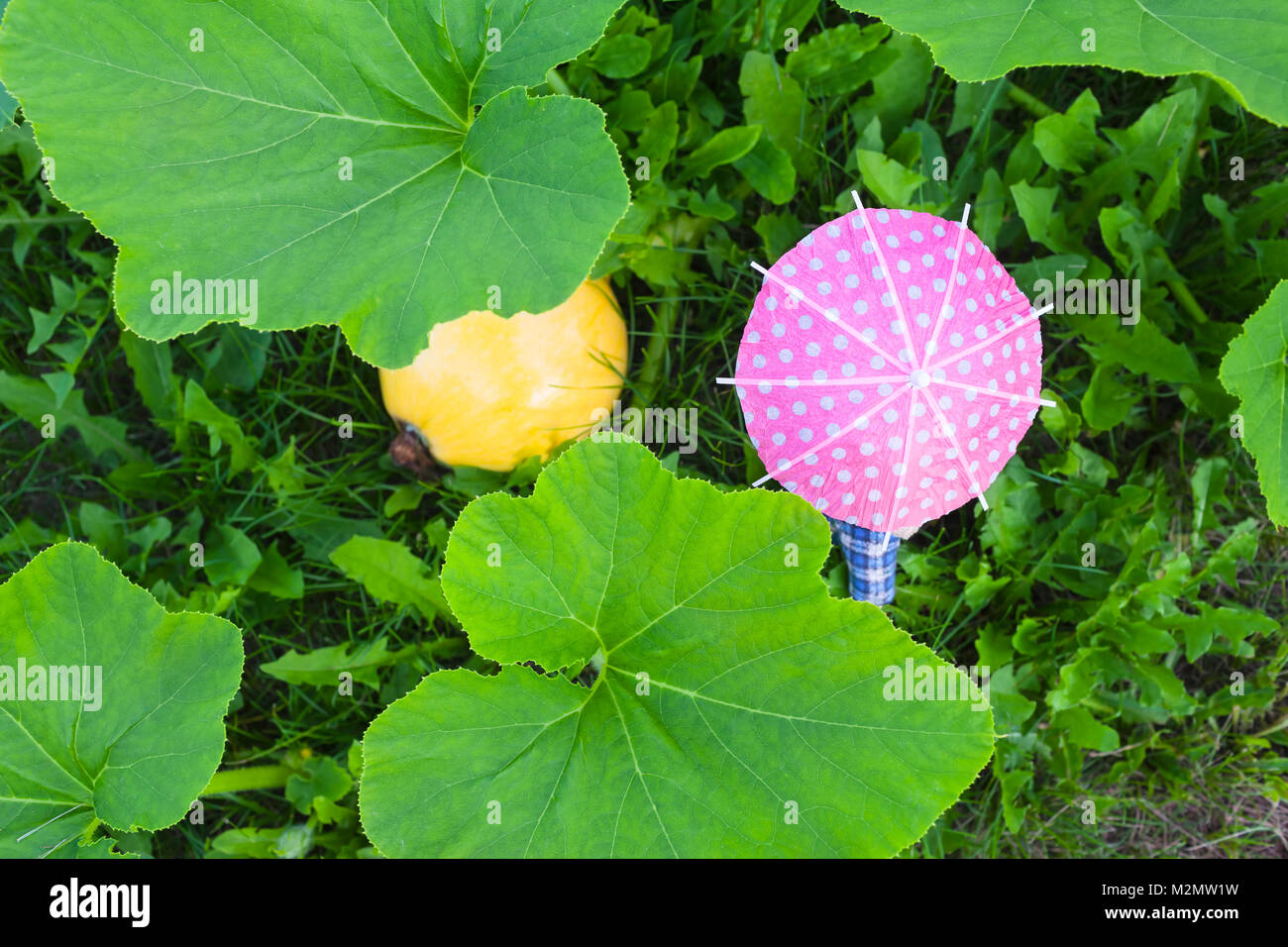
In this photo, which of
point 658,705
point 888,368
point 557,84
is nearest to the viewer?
point 888,368

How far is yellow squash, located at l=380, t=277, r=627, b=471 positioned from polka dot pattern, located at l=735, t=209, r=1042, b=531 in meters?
0.70

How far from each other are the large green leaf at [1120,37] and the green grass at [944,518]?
924 millimetres

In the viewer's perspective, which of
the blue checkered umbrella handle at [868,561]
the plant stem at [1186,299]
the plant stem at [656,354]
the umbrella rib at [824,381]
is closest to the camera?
the umbrella rib at [824,381]

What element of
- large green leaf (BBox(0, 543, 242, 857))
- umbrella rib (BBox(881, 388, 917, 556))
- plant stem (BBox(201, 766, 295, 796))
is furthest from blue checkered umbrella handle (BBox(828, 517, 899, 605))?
plant stem (BBox(201, 766, 295, 796))

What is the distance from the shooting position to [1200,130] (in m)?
2.95

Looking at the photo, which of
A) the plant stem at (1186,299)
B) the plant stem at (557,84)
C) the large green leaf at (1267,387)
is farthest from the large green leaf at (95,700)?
the plant stem at (1186,299)

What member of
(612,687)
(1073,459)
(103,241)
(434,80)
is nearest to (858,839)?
(612,687)

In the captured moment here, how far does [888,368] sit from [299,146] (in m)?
1.30

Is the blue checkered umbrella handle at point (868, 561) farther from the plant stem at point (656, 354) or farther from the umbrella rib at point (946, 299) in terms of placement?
the plant stem at point (656, 354)

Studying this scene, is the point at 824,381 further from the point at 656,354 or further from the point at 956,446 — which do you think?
the point at 656,354

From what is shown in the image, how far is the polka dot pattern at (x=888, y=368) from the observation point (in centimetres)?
212

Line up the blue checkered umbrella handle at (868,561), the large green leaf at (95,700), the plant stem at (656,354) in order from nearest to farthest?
the large green leaf at (95,700)
the blue checkered umbrella handle at (868,561)
the plant stem at (656,354)

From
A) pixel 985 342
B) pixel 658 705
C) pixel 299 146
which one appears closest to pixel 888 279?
pixel 985 342

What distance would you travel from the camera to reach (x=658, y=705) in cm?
224
